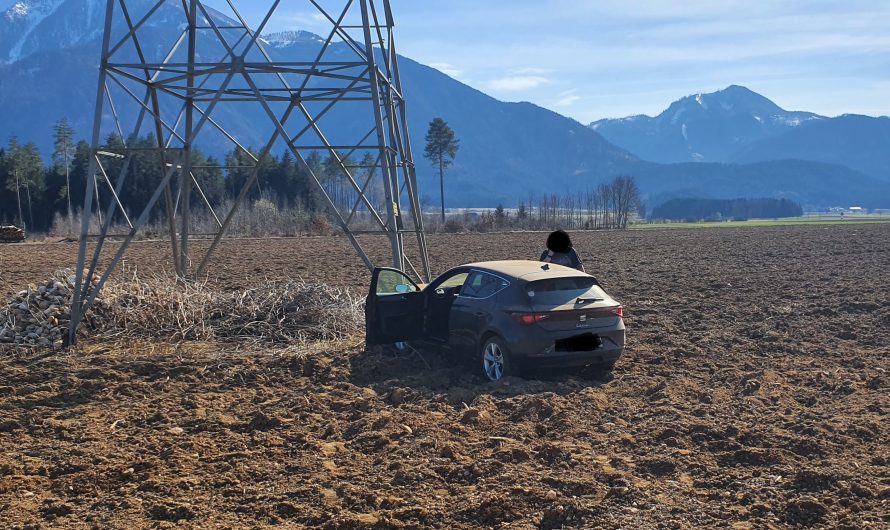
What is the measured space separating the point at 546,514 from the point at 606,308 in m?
4.59

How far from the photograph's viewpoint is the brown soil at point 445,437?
6.15 m

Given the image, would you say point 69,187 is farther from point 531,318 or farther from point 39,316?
point 531,318

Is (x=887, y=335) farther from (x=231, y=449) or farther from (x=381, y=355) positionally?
(x=231, y=449)

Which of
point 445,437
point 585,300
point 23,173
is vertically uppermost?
point 23,173

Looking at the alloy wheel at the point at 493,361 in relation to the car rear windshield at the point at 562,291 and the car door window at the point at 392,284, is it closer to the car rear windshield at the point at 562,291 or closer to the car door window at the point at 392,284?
the car rear windshield at the point at 562,291

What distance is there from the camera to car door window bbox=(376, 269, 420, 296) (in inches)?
456

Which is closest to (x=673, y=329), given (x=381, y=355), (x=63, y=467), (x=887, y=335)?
(x=887, y=335)

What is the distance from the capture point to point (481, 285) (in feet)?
35.7

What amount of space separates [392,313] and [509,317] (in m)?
1.97

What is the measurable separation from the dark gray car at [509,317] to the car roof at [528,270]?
0.01 meters

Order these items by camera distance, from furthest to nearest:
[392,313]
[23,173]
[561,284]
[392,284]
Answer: [23,173]
[392,284]
[392,313]
[561,284]

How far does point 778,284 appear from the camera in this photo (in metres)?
21.4

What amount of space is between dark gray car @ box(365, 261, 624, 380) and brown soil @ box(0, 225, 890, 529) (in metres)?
0.38

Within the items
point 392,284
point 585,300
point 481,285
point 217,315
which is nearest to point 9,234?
point 217,315
